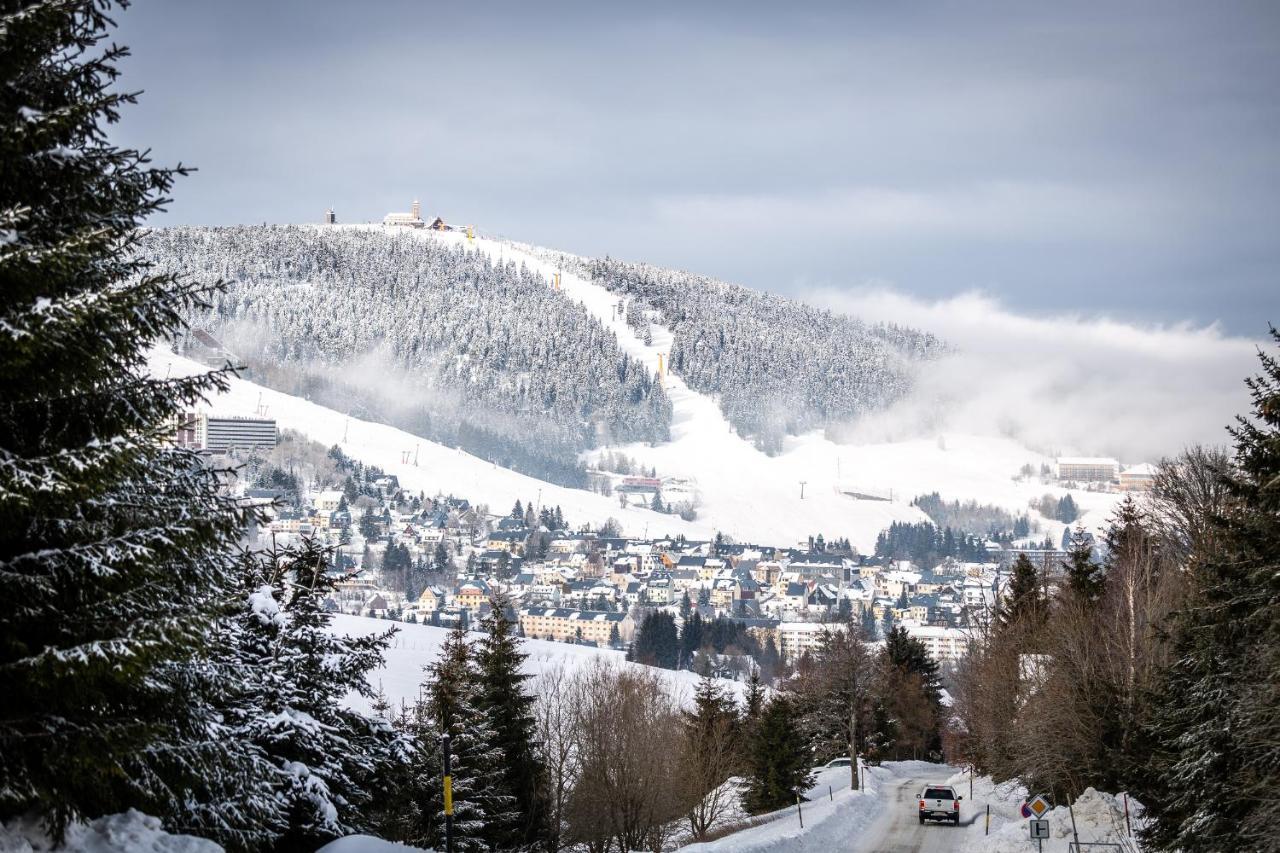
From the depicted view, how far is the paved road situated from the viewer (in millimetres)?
33625

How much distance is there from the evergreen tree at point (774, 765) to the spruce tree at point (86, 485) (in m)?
40.3

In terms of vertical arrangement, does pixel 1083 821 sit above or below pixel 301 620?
below

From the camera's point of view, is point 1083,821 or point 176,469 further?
point 1083,821

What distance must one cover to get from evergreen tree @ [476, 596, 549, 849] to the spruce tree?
22462 mm

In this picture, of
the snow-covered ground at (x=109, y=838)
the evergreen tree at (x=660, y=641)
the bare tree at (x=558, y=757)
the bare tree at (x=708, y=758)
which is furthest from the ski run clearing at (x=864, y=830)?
the evergreen tree at (x=660, y=641)

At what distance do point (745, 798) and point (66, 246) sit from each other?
4594 cm

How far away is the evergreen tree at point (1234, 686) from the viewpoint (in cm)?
1719

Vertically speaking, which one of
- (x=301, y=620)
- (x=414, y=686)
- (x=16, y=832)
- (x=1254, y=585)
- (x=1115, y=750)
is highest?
(x=1254, y=585)

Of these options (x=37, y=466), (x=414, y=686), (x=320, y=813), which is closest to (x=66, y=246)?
(x=37, y=466)

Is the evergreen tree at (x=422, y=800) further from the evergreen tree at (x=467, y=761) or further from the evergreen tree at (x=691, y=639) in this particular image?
the evergreen tree at (x=691, y=639)

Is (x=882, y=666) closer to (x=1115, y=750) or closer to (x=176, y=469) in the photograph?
(x=1115, y=750)

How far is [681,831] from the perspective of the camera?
47156 mm

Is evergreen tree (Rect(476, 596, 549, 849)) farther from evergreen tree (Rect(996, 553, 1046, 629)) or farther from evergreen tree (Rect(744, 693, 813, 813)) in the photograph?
evergreen tree (Rect(996, 553, 1046, 629))

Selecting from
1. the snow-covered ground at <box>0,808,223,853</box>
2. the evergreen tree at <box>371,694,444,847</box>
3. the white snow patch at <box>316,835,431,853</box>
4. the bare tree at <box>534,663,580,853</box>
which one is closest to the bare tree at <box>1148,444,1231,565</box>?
the bare tree at <box>534,663,580,853</box>
